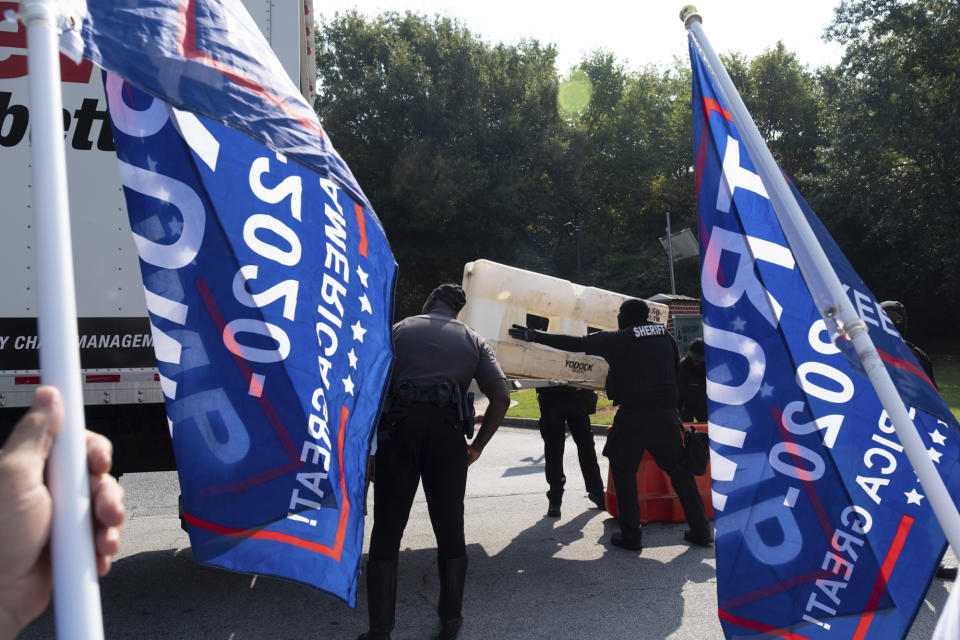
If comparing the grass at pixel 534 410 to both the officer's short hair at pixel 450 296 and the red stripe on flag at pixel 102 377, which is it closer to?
the officer's short hair at pixel 450 296

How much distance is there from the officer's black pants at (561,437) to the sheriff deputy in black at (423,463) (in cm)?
265

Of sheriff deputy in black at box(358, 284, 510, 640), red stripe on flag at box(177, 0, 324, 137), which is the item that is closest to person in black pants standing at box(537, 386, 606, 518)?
sheriff deputy in black at box(358, 284, 510, 640)

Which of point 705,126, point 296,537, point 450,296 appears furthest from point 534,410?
point 296,537

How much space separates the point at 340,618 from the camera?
4699 mm

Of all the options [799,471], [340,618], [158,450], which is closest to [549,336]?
[340,618]

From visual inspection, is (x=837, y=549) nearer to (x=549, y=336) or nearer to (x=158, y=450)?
(x=549, y=336)

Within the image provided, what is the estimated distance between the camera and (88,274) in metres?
4.71

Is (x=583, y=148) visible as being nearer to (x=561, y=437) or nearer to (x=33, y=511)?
(x=561, y=437)

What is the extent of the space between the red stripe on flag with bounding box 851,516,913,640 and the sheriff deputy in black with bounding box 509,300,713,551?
3.42 m

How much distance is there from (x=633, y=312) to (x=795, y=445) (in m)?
3.45

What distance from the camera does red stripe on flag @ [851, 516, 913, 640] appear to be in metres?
2.47

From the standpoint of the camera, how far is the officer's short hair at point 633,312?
6.05 meters

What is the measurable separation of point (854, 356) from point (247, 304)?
6.24 feet

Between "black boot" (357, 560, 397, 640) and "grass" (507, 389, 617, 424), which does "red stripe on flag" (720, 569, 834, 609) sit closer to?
"black boot" (357, 560, 397, 640)
